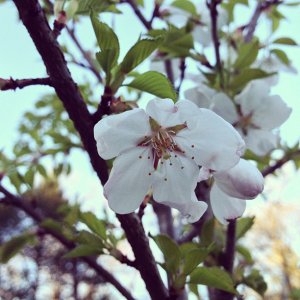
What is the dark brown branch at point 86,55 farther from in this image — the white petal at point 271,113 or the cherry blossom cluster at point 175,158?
the cherry blossom cluster at point 175,158

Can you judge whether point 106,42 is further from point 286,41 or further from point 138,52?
point 286,41

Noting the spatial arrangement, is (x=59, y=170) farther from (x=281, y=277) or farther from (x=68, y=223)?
(x=281, y=277)

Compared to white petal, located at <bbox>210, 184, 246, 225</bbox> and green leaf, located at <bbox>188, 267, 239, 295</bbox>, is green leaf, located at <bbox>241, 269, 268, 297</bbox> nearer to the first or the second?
green leaf, located at <bbox>188, 267, 239, 295</bbox>

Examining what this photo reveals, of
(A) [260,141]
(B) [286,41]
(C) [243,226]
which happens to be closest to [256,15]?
(B) [286,41]

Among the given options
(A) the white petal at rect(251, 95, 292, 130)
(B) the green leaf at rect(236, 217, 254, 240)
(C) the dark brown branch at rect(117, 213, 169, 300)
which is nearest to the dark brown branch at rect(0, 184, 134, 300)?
(C) the dark brown branch at rect(117, 213, 169, 300)

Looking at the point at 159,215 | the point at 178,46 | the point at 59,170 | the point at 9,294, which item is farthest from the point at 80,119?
the point at 9,294

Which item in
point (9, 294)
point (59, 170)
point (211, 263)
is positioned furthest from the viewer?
point (9, 294)

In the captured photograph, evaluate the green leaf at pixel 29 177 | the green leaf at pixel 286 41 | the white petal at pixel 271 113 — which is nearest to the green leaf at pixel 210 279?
the white petal at pixel 271 113
